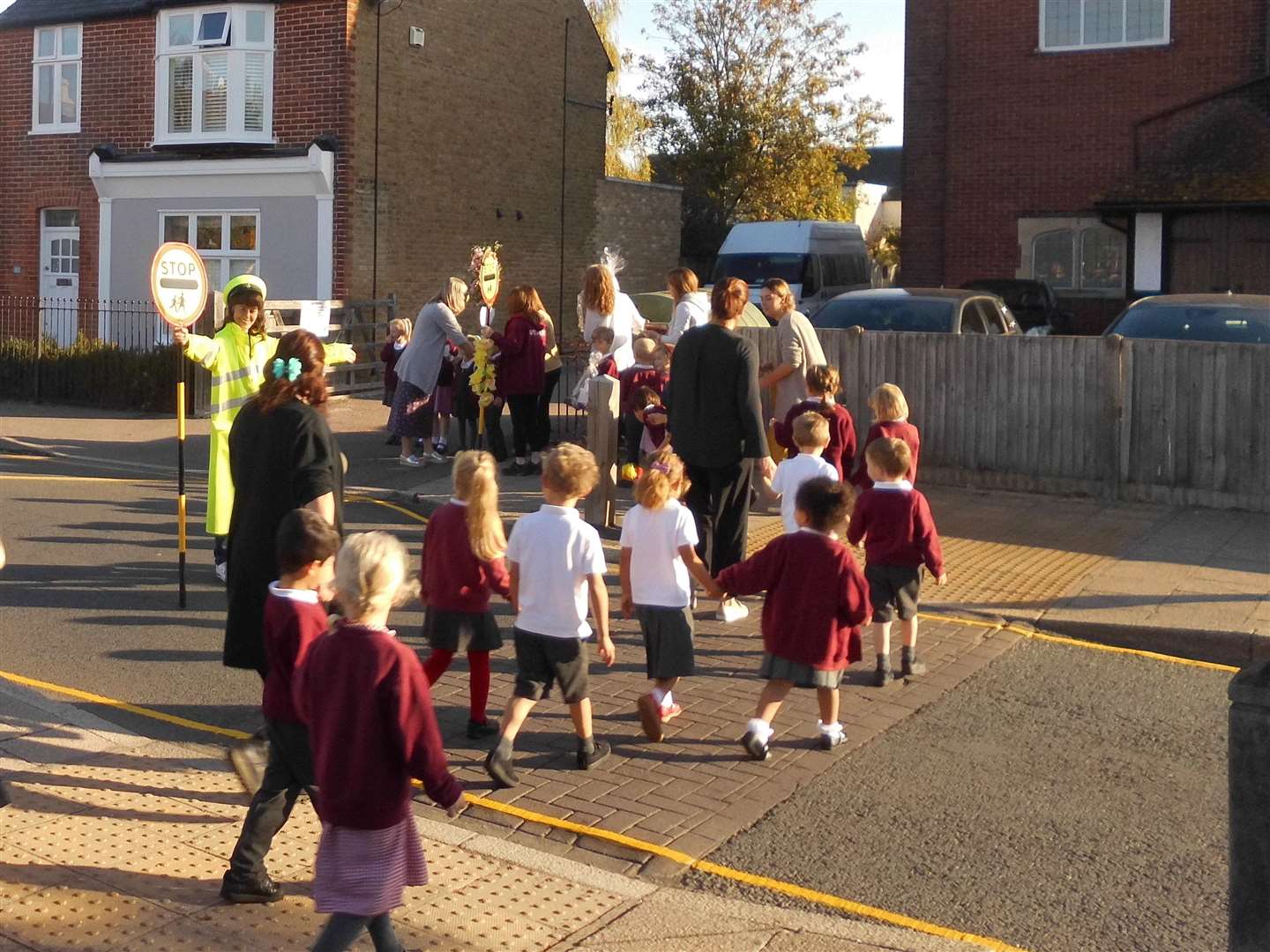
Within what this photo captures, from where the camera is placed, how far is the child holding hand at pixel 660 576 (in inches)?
265

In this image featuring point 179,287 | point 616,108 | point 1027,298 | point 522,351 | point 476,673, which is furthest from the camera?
point 616,108

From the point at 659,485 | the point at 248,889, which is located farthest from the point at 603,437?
the point at 248,889

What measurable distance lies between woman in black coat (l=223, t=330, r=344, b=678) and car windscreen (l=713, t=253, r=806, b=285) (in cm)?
1981

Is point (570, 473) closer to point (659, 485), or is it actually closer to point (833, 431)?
point (659, 485)

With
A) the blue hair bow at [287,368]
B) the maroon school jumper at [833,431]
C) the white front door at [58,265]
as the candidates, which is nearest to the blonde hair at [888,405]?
the maroon school jumper at [833,431]

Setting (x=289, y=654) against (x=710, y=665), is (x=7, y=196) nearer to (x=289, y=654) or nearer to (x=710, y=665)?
(x=710, y=665)

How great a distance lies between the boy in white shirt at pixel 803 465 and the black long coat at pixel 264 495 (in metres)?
2.79

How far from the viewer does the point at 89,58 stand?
24.6 meters

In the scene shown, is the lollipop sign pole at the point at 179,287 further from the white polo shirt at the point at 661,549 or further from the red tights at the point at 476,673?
the white polo shirt at the point at 661,549

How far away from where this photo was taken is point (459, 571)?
6.68 meters

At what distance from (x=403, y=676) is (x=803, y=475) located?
4.16 metres

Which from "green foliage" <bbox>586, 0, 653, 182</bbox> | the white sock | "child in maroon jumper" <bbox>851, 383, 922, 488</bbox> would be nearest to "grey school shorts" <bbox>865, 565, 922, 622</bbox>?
"child in maroon jumper" <bbox>851, 383, 922, 488</bbox>

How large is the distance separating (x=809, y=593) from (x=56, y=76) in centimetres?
2265

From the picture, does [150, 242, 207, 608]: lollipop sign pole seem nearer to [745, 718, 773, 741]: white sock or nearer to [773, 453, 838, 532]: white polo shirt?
[773, 453, 838, 532]: white polo shirt
